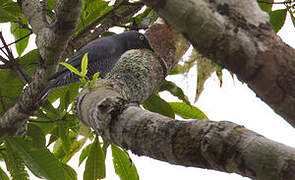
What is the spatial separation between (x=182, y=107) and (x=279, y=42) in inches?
103

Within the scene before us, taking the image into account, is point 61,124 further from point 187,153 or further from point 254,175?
point 254,175

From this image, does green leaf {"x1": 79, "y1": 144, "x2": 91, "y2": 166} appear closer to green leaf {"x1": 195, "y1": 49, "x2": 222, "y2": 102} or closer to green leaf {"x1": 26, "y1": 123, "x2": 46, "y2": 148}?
green leaf {"x1": 26, "y1": 123, "x2": 46, "y2": 148}

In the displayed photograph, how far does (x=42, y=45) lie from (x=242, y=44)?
1.57 meters

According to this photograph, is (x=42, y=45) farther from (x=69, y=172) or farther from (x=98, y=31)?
(x=69, y=172)

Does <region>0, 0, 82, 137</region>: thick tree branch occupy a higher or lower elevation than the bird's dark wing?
higher

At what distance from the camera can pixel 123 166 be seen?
3.59m

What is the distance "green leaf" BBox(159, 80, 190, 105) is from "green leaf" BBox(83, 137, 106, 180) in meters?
0.65

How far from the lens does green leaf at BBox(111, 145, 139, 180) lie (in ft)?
11.7

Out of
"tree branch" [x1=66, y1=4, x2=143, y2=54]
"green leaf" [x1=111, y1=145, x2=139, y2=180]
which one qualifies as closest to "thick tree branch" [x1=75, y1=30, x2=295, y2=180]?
"tree branch" [x1=66, y1=4, x2=143, y2=54]

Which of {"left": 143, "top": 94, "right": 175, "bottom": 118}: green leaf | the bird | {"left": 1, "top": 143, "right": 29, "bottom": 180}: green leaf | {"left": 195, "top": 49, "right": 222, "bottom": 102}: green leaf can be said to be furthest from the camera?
the bird

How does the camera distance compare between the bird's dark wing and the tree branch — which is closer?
the tree branch

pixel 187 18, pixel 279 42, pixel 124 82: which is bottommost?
pixel 124 82

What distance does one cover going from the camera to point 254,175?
3.76 ft

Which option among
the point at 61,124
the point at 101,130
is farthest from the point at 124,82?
the point at 61,124
